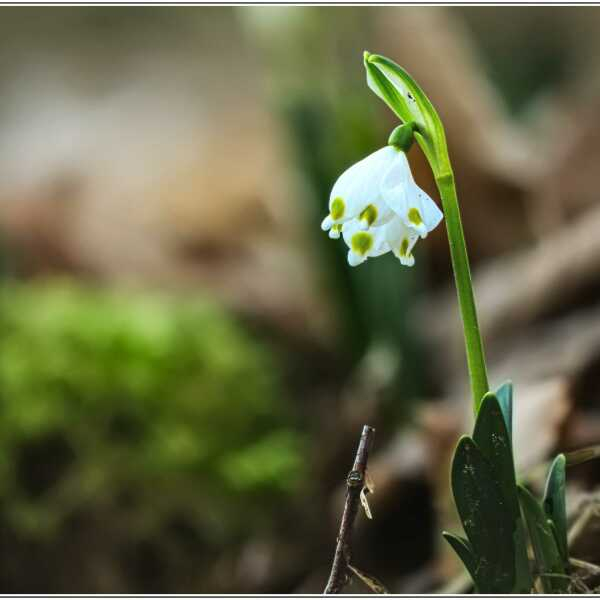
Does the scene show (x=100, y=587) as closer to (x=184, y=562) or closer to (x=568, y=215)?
(x=184, y=562)

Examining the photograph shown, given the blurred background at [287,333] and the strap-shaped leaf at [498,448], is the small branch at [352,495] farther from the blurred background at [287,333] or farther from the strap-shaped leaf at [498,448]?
the blurred background at [287,333]

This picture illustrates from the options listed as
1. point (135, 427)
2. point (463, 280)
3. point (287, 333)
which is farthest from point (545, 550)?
point (287, 333)

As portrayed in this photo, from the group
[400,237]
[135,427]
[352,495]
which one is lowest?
[135,427]

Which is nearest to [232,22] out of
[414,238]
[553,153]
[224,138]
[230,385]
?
[224,138]

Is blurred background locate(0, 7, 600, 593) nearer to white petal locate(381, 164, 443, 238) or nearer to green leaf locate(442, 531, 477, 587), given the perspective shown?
green leaf locate(442, 531, 477, 587)

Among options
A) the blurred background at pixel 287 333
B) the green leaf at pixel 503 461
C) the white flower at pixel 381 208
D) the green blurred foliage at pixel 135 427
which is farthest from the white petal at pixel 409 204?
the green blurred foliage at pixel 135 427

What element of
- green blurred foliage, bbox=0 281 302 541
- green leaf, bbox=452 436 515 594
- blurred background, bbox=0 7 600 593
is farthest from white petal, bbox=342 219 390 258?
green blurred foliage, bbox=0 281 302 541

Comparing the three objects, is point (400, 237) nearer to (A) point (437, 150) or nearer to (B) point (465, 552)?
(A) point (437, 150)
